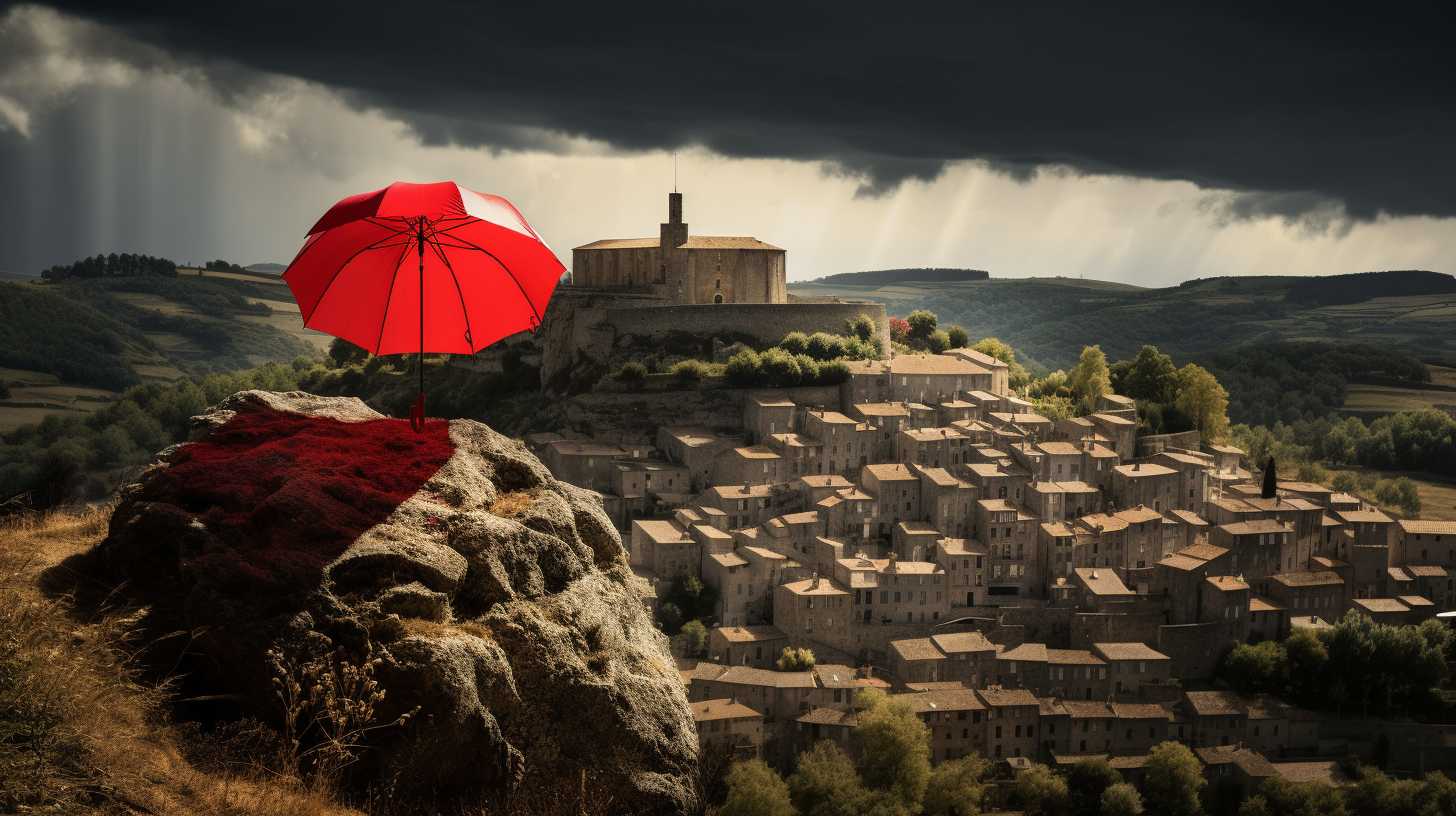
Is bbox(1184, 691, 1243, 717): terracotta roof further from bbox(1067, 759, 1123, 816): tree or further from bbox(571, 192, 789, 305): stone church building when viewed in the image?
bbox(571, 192, 789, 305): stone church building

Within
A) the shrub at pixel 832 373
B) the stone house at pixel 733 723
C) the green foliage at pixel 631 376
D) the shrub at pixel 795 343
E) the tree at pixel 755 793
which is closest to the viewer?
the tree at pixel 755 793

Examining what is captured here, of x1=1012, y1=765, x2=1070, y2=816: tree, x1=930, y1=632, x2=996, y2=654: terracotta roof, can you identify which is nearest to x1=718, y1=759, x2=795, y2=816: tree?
x1=1012, y1=765, x2=1070, y2=816: tree

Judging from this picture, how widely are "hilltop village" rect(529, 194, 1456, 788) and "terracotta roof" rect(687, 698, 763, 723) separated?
7cm

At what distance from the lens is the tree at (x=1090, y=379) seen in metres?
51.5

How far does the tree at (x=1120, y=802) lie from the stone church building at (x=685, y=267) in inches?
1079

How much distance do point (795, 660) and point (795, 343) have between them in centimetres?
1796

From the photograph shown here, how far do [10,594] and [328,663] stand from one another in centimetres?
186

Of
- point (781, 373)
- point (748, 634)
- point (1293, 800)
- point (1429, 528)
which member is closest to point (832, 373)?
point (781, 373)

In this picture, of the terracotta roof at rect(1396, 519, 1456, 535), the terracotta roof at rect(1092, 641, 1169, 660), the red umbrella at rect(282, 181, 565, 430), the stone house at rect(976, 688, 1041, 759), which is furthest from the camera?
the terracotta roof at rect(1396, 519, 1456, 535)

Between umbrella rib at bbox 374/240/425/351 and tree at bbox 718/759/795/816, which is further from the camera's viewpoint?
tree at bbox 718/759/795/816

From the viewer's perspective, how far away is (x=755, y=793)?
2784 cm

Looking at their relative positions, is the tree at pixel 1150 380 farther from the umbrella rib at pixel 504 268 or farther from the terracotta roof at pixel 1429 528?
the umbrella rib at pixel 504 268

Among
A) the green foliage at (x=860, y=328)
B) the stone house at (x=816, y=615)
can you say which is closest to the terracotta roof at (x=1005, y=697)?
the stone house at (x=816, y=615)

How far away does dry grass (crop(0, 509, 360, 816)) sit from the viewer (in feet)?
18.9
